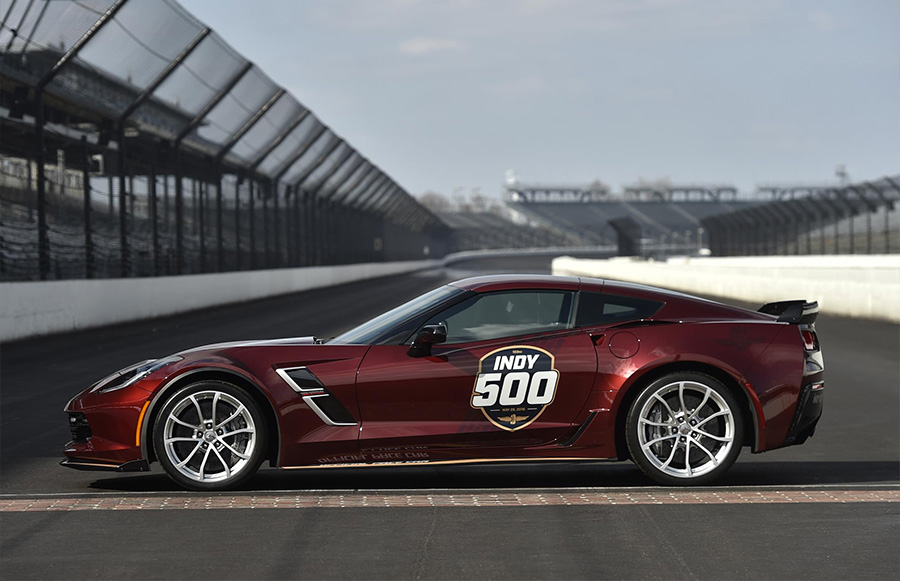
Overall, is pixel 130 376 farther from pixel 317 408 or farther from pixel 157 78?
pixel 157 78

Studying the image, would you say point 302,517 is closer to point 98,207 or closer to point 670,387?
point 670,387

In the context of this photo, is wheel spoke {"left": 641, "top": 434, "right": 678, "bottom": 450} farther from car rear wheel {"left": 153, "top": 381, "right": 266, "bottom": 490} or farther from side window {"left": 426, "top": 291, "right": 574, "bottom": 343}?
car rear wheel {"left": 153, "top": 381, "right": 266, "bottom": 490}

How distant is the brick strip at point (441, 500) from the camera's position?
5641mm

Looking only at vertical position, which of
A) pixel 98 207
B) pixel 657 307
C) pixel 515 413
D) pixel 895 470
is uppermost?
pixel 98 207

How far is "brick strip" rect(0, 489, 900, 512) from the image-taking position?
564cm

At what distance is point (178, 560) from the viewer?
15.0 feet

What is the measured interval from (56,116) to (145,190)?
4303mm

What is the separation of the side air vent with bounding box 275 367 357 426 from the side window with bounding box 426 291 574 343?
660 millimetres

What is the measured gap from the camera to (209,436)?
5887 mm

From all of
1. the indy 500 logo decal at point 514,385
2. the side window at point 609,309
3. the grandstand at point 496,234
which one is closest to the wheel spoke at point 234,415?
the indy 500 logo decal at point 514,385

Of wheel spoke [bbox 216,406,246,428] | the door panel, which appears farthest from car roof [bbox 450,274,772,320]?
wheel spoke [bbox 216,406,246,428]

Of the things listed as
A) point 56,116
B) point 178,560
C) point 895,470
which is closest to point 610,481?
point 895,470

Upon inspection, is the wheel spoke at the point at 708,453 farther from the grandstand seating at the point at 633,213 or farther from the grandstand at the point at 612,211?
the grandstand seating at the point at 633,213

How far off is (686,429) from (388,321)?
1.67 m
